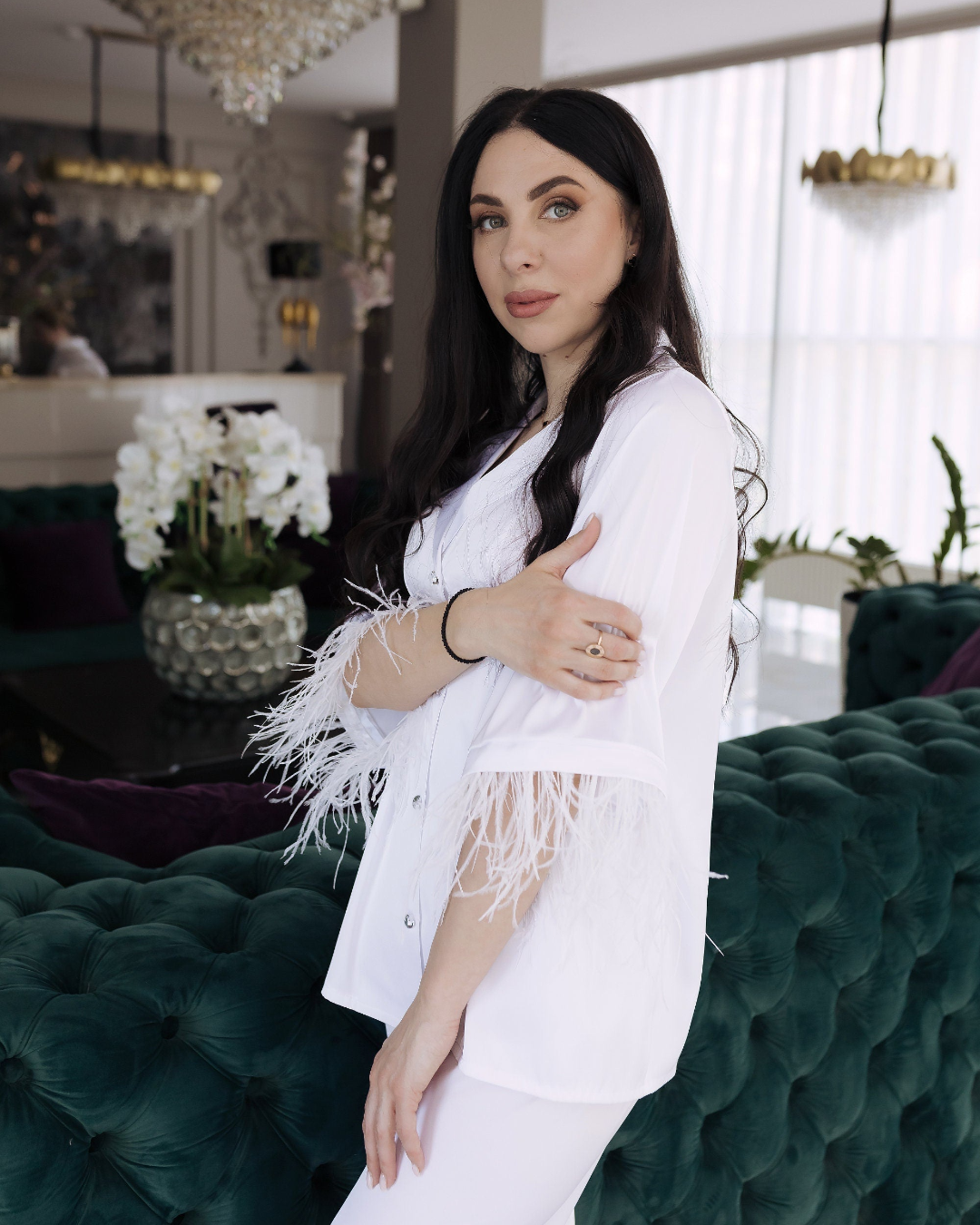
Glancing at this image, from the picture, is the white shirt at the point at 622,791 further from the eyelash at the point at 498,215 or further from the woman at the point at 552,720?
the eyelash at the point at 498,215

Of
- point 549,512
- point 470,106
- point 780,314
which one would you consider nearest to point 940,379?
point 780,314

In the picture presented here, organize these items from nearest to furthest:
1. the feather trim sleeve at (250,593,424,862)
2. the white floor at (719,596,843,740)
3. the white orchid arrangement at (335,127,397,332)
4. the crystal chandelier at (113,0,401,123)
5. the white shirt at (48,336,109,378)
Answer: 1. the feather trim sleeve at (250,593,424,862)
2. the crystal chandelier at (113,0,401,123)
3. the white floor at (719,596,843,740)
4. the white orchid arrangement at (335,127,397,332)
5. the white shirt at (48,336,109,378)

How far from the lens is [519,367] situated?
4.42ft

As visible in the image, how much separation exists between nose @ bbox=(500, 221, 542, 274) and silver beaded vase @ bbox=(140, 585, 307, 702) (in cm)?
206

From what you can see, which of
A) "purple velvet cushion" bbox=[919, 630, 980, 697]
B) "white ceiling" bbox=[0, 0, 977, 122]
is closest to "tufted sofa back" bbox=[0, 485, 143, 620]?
"white ceiling" bbox=[0, 0, 977, 122]

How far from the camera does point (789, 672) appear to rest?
6211 mm

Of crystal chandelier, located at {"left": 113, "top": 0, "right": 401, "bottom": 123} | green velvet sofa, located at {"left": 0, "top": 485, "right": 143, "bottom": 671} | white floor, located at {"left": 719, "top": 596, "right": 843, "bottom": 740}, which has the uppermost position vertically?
crystal chandelier, located at {"left": 113, "top": 0, "right": 401, "bottom": 123}

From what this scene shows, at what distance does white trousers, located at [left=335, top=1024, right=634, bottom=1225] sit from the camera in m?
1.01

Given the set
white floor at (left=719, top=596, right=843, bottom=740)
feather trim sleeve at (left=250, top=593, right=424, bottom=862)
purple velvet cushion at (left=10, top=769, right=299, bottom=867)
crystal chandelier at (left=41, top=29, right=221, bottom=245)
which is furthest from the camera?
crystal chandelier at (left=41, top=29, right=221, bottom=245)

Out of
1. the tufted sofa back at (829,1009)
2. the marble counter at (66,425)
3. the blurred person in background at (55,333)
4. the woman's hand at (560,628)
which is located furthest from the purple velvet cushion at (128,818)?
the blurred person in background at (55,333)

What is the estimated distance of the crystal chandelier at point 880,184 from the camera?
4.45 m

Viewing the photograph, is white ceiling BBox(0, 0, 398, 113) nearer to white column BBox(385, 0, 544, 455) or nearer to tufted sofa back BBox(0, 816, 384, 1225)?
white column BBox(385, 0, 544, 455)

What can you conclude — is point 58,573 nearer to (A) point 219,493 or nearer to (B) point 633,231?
(A) point 219,493

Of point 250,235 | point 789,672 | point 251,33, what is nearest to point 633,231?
point 251,33
